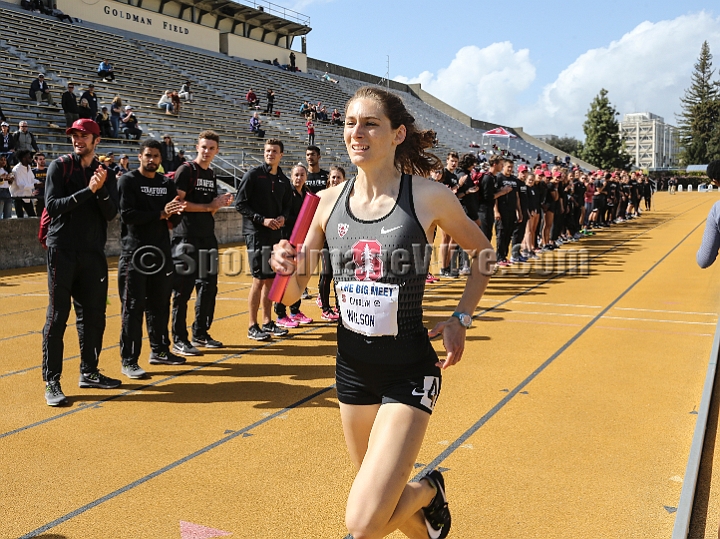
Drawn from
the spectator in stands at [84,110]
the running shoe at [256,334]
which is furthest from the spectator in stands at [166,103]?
the running shoe at [256,334]

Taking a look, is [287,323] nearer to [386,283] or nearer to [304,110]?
[386,283]

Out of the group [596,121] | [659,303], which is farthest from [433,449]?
[596,121]

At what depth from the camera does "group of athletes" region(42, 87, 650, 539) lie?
274 cm

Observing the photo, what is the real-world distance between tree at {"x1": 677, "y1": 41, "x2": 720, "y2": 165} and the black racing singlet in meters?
107

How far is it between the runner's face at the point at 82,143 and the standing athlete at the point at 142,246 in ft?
2.09

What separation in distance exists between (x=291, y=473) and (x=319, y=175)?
6018mm

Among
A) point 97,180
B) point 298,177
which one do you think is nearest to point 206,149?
point 97,180

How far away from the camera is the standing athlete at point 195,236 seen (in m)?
6.89

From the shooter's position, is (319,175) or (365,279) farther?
(319,175)

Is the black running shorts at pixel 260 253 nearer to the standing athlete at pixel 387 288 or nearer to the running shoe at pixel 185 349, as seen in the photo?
the running shoe at pixel 185 349

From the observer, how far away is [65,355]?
714 centimetres

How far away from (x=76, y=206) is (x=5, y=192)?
10.8m

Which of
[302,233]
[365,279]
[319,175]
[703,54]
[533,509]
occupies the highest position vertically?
[703,54]

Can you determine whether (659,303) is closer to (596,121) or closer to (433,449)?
(433,449)
